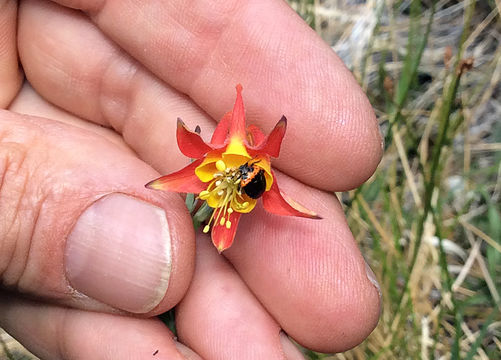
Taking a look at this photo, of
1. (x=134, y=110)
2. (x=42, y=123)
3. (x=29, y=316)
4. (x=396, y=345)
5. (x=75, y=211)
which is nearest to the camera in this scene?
(x=75, y=211)

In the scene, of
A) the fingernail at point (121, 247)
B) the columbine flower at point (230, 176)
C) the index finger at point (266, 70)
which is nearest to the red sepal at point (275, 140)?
the columbine flower at point (230, 176)

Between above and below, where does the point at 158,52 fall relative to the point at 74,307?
above

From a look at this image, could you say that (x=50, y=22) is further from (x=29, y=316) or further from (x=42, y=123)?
(x=29, y=316)

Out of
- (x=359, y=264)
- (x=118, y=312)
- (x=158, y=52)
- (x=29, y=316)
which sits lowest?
(x=29, y=316)

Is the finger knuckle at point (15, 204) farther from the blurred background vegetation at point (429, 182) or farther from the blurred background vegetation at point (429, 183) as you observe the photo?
the blurred background vegetation at point (429, 182)

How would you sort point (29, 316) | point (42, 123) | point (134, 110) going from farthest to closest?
point (134, 110) → point (29, 316) → point (42, 123)

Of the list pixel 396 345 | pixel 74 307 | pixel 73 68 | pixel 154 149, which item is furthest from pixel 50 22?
pixel 396 345

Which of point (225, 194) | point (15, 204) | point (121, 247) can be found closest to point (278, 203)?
point (225, 194)
